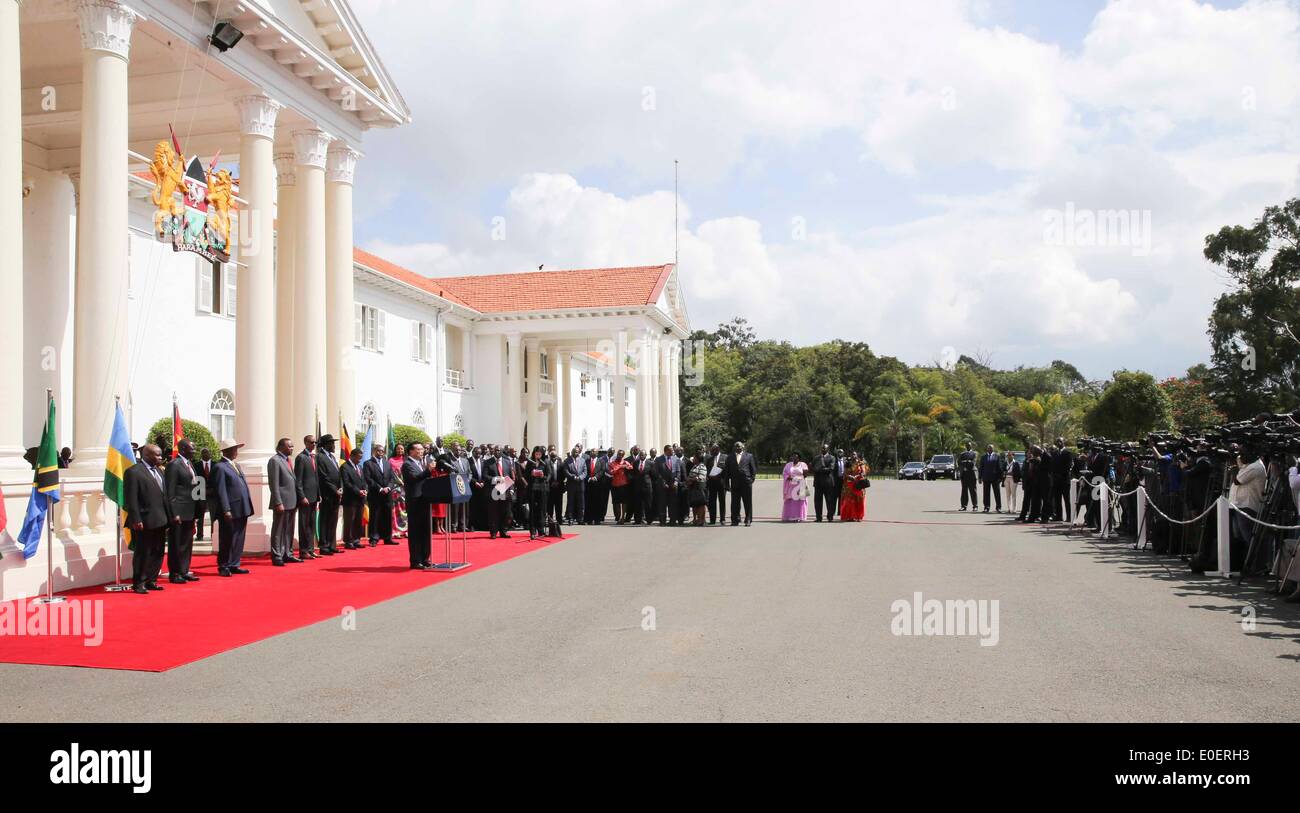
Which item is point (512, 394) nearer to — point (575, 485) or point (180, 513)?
point (575, 485)

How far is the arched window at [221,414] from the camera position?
23.0 metres

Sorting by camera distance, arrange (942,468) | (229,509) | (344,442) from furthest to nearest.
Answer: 1. (942,468)
2. (344,442)
3. (229,509)

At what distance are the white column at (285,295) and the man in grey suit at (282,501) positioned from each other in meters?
3.88

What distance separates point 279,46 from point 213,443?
9510 mm

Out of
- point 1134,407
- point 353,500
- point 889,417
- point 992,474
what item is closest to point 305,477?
point 353,500

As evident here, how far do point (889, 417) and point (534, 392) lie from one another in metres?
31.0

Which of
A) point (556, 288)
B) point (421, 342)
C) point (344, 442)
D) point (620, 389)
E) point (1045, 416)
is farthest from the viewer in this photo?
point (1045, 416)

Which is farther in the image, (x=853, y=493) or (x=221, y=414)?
(x=221, y=414)

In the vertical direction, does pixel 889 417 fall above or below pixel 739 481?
above

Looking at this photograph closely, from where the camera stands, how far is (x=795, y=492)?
23125 millimetres

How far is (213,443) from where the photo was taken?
21.5 m

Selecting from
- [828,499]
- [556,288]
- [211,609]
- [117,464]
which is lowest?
[211,609]

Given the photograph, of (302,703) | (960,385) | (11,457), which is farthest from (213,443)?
(960,385)

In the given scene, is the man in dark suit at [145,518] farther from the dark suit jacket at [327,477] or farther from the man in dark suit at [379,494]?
the man in dark suit at [379,494]
